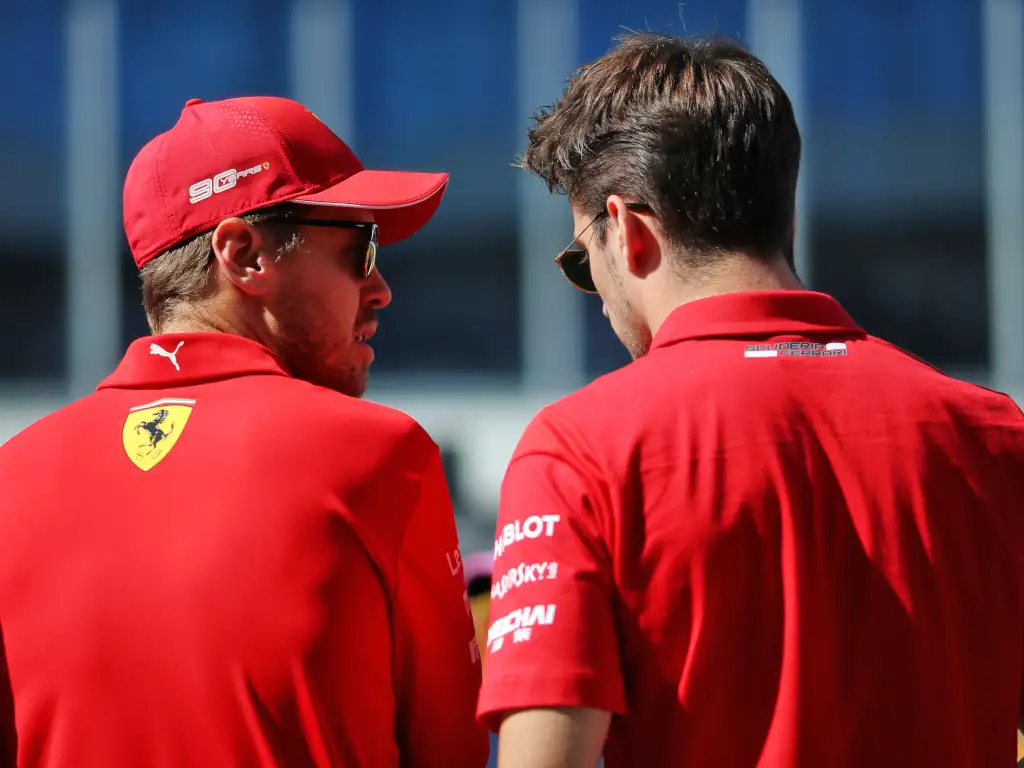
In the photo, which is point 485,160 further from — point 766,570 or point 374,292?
point 766,570

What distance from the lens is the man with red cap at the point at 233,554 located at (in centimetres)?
160

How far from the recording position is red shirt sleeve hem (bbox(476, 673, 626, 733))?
142cm

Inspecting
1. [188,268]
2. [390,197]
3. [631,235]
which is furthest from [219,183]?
[631,235]

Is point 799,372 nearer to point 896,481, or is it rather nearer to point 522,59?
point 896,481

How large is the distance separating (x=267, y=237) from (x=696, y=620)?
85 cm

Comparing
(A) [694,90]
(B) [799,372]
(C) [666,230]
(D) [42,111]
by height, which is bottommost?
(B) [799,372]

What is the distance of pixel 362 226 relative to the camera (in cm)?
198

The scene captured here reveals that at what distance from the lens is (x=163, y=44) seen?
26.5 feet

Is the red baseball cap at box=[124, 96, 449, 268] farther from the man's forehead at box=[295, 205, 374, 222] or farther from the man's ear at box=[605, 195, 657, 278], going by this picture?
the man's ear at box=[605, 195, 657, 278]

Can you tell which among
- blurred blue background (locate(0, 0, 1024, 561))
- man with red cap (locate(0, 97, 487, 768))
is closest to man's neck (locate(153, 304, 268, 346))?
man with red cap (locate(0, 97, 487, 768))

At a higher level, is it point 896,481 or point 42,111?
point 42,111

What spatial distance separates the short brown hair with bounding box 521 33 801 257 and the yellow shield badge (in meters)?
0.59

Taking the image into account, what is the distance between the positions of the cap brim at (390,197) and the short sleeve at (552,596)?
57 centimetres

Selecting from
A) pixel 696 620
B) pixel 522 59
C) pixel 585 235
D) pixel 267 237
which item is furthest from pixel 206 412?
pixel 522 59
